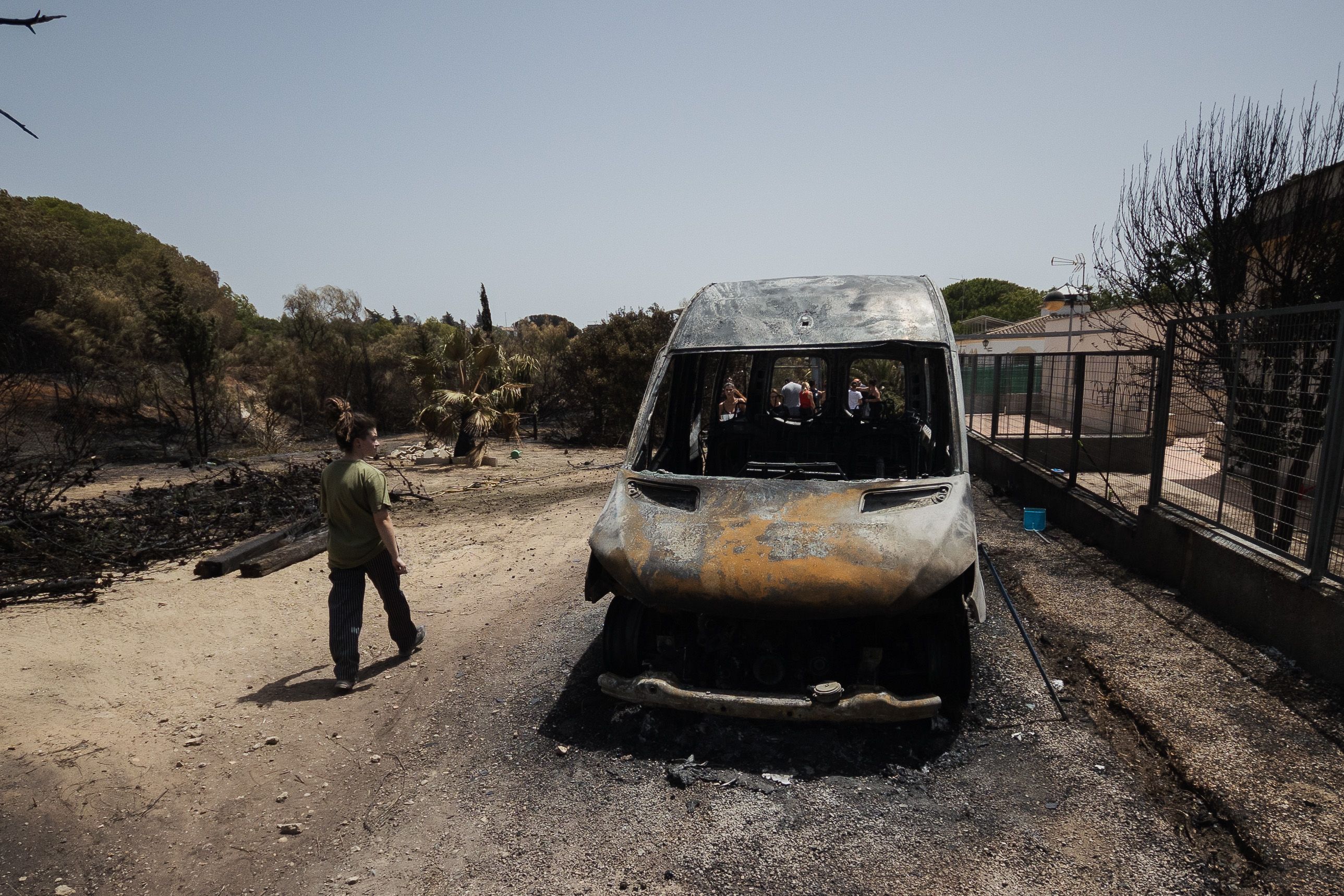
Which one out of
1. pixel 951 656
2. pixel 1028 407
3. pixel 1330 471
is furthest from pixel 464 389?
pixel 1330 471

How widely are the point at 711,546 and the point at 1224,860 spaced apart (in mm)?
2379

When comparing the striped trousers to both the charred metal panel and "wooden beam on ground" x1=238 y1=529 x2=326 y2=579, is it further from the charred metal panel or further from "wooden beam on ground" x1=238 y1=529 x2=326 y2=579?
"wooden beam on ground" x1=238 y1=529 x2=326 y2=579

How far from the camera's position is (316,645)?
5.63 meters

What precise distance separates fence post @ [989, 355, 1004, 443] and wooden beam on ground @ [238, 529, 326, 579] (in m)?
10.4

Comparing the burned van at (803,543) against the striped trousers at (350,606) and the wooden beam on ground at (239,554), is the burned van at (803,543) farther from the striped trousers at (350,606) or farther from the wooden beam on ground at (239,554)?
the wooden beam on ground at (239,554)

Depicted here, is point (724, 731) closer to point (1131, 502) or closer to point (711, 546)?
point (711, 546)

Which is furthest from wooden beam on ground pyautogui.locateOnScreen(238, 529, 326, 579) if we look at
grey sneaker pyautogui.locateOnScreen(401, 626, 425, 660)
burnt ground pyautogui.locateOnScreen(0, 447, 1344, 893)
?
grey sneaker pyautogui.locateOnScreen(401, 626, 425, 660)

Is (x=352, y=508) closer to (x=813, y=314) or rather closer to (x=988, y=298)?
(x=813, y=314)

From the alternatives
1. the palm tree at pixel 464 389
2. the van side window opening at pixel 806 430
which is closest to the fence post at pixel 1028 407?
the van side window opening at pixel 806 430

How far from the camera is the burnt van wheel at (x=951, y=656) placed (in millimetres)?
3746

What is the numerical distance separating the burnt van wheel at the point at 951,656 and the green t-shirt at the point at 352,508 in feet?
10.7

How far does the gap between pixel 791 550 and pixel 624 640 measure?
1.12m

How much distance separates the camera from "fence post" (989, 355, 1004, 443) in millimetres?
12430

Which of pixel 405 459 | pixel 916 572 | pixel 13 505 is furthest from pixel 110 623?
pixel 405 459
